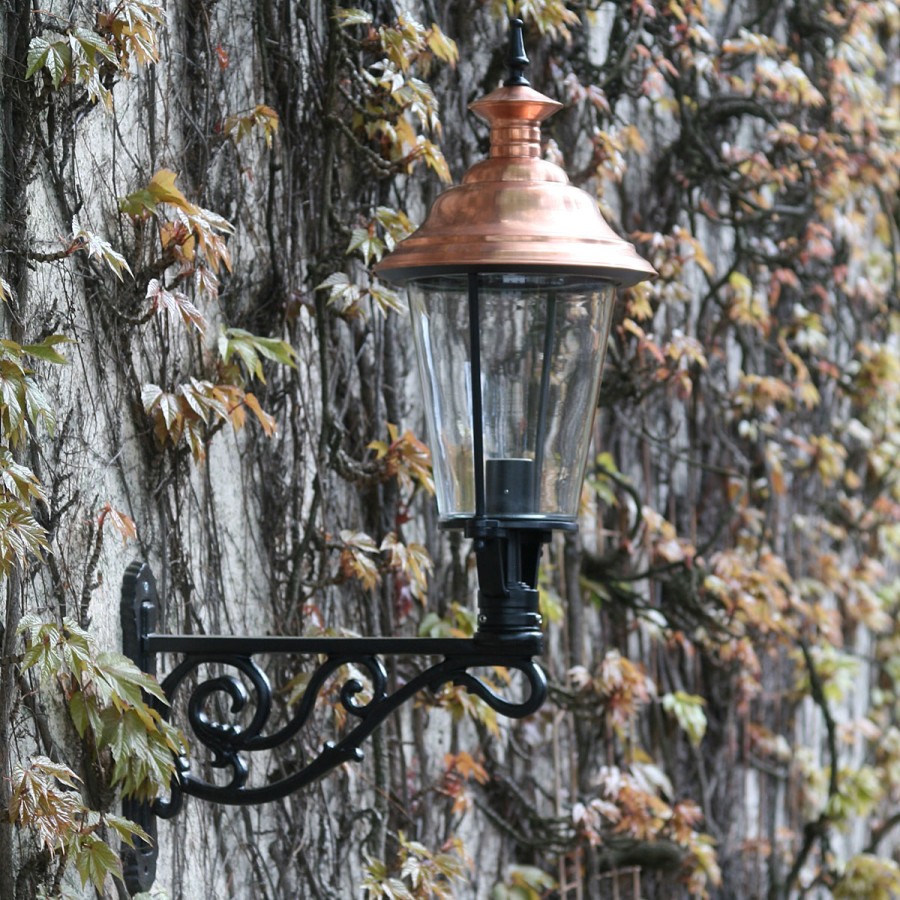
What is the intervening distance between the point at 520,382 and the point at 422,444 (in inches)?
31.2

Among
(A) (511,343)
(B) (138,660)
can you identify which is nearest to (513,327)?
(A) (511,343)

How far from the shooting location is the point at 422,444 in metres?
2.71

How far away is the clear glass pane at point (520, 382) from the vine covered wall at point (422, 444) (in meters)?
0.46

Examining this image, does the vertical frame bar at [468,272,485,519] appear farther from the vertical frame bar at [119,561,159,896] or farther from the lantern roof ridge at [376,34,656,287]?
the vertical frame bar at [119,561,159,896]

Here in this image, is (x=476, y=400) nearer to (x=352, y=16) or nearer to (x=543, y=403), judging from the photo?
(x=543, y=403)

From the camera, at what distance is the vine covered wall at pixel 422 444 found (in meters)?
2.01

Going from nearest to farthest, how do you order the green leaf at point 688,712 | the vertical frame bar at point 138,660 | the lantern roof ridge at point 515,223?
the lantern roof ridge at point 515,223 → the vertical frame bar at point 138,660 → the green leaf at point 688,712

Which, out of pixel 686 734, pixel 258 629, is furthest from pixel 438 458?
pixel 686 734

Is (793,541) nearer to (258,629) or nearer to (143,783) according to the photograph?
(258,629)

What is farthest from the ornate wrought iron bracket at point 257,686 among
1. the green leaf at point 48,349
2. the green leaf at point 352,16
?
the green leaf at point 352,16

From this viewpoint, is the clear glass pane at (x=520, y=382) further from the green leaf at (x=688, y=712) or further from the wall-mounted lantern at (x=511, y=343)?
the green leaf at (x=688, y=712)

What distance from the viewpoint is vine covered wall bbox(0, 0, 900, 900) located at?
201cm

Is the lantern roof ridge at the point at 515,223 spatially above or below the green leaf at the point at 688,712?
above

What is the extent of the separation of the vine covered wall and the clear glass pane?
17.9 inches
